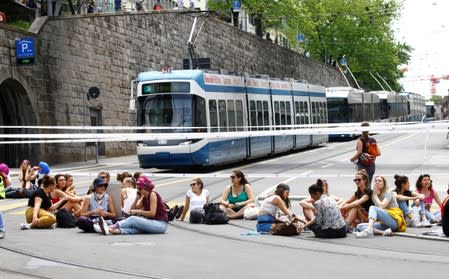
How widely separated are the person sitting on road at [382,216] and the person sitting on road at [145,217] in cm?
311

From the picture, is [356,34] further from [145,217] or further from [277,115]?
[145,217]

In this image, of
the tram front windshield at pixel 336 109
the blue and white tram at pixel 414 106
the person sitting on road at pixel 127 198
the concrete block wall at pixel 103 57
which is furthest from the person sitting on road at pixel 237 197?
the blue and white tram at pixel 414 106

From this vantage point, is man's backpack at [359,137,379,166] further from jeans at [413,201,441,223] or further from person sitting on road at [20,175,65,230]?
person sitting on road at [20,175,65,230]

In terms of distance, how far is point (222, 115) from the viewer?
96.5ft

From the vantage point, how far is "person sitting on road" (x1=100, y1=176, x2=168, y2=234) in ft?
49.6

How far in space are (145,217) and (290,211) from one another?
2.36 metres

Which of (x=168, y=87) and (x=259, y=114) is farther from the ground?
(x=168, y=87)

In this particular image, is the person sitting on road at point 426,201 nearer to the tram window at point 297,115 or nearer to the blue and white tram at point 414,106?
the tram window at point 297,115

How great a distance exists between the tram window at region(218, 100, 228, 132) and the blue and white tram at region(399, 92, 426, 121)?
53.8m

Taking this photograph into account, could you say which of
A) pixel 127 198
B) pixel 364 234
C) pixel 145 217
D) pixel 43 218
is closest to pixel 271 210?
pixel 364 234

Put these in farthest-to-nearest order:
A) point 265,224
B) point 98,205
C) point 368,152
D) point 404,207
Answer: point 368,152 → point 98,205 → point 404,207 → point 265,224

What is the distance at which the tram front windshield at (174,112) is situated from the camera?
27625 mm

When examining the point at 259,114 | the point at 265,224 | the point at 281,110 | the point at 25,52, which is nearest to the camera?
the point at 265,224

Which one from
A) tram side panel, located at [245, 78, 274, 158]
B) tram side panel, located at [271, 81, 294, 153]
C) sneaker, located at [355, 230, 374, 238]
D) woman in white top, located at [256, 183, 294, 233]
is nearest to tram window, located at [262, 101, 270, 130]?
tram side panel, located at [245, 78, 274, 158]
